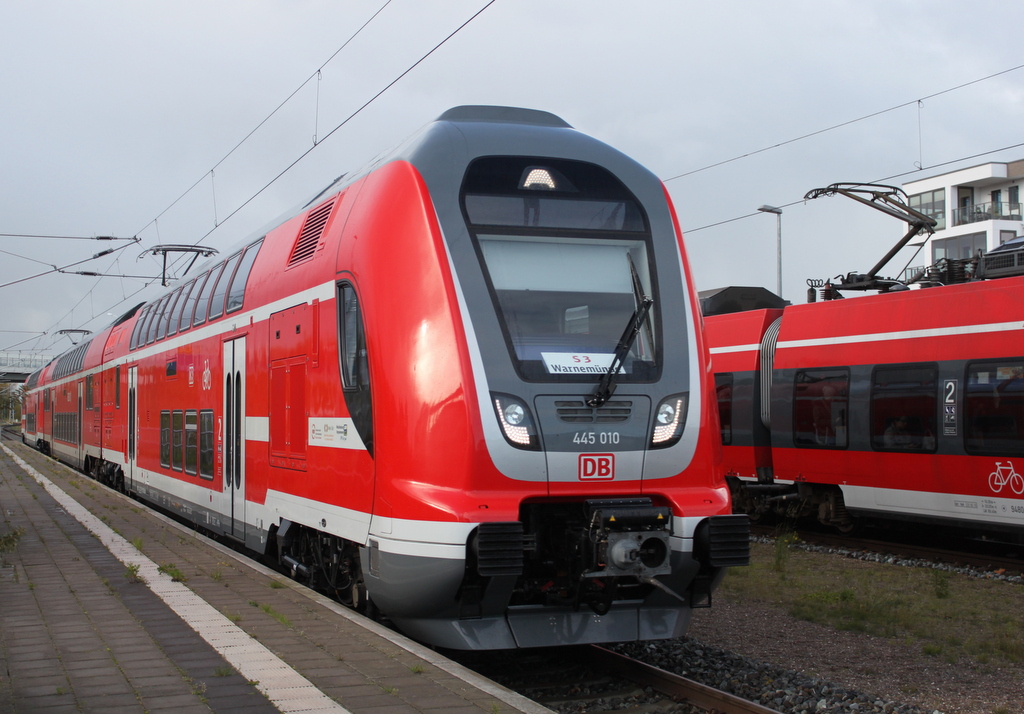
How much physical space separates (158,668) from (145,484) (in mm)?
10992

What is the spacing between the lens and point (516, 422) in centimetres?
619

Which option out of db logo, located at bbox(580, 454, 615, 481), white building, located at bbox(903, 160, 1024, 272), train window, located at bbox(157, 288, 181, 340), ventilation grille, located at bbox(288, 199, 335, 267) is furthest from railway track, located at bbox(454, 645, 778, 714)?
white building, located at bbox(903, 160, 1024, 272)

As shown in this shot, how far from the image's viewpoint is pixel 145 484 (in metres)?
16.2

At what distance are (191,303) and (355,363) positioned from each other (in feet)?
22.0

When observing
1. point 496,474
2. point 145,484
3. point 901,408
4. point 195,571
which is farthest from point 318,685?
point 145,484

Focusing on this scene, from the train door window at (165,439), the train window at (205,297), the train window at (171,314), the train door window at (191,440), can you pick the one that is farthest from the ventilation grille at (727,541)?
the train door window at (165,439)

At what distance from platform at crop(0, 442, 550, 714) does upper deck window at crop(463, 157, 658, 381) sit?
2.00 meters

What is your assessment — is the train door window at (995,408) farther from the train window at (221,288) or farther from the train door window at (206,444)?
the train door window at (206,444)

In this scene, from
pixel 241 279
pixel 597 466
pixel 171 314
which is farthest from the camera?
pixel 171 314

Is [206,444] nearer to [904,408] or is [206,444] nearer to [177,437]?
[177,437]

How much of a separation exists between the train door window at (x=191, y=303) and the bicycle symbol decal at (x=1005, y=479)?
9482 millimetres

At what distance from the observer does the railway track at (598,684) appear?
19.7 feet

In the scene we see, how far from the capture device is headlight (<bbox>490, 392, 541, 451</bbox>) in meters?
6.15

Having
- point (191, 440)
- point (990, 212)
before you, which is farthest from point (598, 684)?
point (990, 212)
